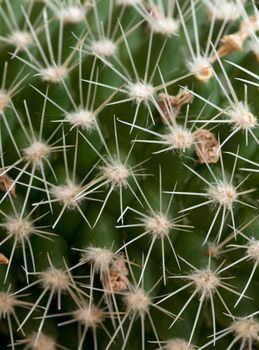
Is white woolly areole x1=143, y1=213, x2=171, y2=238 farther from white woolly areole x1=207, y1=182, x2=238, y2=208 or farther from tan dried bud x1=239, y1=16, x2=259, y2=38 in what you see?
tan dried bud x1=239, y1=16, x2=259, y2=38

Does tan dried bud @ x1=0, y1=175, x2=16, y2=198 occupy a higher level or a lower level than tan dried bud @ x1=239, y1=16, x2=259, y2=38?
lower

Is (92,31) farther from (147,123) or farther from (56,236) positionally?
(56,236)

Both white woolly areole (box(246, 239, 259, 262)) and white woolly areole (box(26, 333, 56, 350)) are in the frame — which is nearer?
white woolly areole (box(246, 239, 259, 262))

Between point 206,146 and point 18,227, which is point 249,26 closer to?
point 206,146

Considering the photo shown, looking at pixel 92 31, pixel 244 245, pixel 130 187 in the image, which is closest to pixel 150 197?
pixel 130 187

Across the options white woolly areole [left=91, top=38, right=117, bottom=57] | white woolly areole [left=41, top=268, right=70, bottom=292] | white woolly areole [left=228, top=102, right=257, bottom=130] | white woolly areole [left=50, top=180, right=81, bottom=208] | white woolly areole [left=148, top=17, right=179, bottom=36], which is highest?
white woolly areole [left=148, top=17, right=179, bottom=36]

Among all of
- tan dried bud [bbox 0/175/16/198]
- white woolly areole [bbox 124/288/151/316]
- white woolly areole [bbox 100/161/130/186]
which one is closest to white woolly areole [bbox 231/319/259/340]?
white woolly areole [bbox 124/288/151/316]
